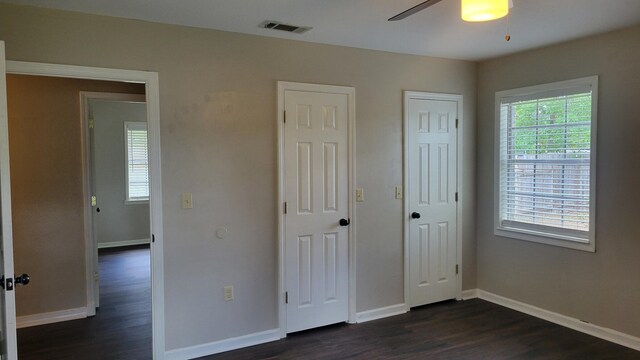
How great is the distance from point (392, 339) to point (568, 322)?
1.64m

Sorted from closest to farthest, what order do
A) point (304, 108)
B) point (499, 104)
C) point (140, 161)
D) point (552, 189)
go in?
point (304, 108) < point (552, 189) < point (499, 104) < point (140, 161)

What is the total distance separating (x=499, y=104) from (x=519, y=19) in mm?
1401

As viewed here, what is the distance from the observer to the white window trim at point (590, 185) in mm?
3535

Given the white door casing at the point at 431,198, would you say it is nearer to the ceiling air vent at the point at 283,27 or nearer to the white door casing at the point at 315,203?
the white door casing at the point at 315,203

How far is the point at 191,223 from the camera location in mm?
3230

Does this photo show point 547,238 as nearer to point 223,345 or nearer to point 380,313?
point 380,313

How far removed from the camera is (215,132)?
3.28m

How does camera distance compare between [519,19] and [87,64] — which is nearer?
[87,64]

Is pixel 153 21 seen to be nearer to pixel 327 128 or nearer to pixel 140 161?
pixel 327 128

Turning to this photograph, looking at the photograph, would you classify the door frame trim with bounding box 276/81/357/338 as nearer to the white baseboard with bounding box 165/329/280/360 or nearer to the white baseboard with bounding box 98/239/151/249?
the white baseboard with bounding box 165/329/280/360

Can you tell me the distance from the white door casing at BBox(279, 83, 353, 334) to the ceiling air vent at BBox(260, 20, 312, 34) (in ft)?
1.47

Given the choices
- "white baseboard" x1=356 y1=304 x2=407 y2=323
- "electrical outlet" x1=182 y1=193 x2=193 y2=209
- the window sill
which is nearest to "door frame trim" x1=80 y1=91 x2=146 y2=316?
"electrical outlet" x1=182 y1=193 x2=193 y2=209

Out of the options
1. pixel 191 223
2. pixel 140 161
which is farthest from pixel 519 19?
pixel 140 161

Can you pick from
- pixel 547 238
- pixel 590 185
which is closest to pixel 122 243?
pixel 547 238
